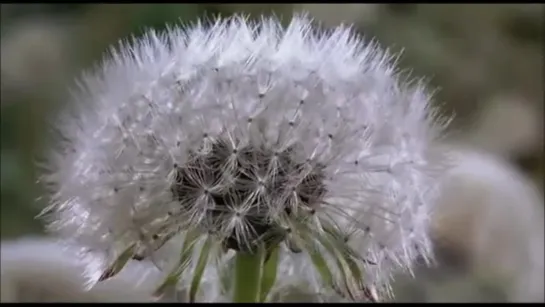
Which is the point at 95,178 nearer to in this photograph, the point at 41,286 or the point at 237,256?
the point at 237,256

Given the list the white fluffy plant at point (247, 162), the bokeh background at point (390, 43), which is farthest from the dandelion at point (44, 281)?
the bokeh background at point (390, 43)

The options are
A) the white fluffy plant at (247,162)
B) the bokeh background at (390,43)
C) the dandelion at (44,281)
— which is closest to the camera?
the white fluffy plant at (247,162)

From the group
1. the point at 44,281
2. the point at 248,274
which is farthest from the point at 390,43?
the point at 248,274

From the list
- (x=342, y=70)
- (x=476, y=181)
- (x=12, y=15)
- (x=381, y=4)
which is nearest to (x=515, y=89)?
(x=381, y=4)

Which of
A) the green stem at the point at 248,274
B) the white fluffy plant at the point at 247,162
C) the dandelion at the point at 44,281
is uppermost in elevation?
the white fluffy plant at the point at 247,162

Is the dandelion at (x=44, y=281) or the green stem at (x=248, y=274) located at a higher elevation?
the green stem at (x=248, y=274)

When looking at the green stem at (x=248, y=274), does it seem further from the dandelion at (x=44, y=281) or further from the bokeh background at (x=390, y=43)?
the bokeh background at (x=390, y=43)
